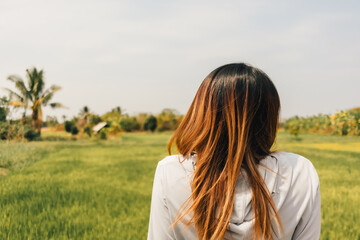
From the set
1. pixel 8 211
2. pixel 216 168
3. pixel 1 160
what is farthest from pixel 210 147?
pixel 1 160

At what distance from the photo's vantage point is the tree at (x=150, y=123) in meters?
28.4

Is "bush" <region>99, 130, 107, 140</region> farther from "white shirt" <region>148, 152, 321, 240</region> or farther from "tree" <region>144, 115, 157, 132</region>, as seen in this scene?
"white shirt" <region>148, 152, 321, 240</region>

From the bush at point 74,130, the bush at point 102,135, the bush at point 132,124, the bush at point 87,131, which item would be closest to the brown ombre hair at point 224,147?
the bush at point 102,135

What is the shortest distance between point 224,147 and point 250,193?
18 centimetres

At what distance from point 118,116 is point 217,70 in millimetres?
21673

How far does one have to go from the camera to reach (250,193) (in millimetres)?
1161

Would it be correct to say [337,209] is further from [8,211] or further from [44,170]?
[44,170]

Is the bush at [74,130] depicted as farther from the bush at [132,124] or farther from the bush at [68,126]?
the bush at [132,124]

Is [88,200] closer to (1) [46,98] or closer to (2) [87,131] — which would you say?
(2) [87,131]

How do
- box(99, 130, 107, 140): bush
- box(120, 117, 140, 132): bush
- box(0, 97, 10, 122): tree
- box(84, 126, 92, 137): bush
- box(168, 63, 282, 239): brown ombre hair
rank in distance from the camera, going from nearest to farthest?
box(168, 63, 282, 239): brown ombre hair < box(0, 97, 10, 122): tree < box(99, 130, 107, 140): bush < box(84, 126, 92, 137): bush < box(120, 117, 140, 132): bush

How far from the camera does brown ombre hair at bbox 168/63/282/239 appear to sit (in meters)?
1.14

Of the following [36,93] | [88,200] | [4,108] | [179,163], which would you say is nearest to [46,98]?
[36,93]

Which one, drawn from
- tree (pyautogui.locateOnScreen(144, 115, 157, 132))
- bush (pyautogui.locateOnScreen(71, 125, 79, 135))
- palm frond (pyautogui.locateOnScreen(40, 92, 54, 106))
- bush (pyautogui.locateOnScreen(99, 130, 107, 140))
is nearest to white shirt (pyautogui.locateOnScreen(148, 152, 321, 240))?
bush (pyautogui.locateOnScreen(99, 130, 107, 140))

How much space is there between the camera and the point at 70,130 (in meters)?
22.2
